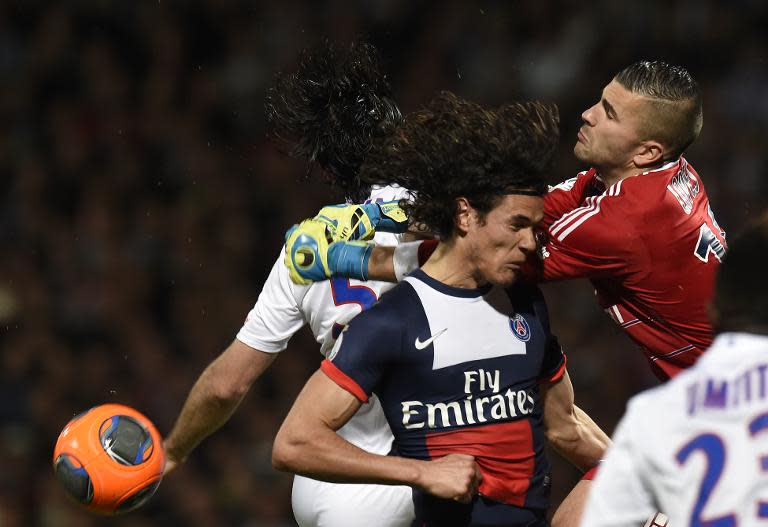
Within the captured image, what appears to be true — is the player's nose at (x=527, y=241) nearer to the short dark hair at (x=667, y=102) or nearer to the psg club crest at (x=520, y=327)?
the psg club crest at (x=520, y=327)

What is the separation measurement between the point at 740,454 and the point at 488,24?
7.00m

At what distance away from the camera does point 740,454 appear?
2100 mm

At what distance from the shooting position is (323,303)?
3934mm

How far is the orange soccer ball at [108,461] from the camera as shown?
3828mm

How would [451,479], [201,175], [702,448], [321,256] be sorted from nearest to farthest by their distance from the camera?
[702,448] → [451,479] → [321,256] → [201,175]

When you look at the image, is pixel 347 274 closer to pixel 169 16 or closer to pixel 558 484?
pixel 558 484

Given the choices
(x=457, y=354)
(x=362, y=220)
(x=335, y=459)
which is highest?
(x=362, y=220)

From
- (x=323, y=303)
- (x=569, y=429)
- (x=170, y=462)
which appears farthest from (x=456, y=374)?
(x=170, y=462)

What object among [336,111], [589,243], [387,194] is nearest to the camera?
[589,243]

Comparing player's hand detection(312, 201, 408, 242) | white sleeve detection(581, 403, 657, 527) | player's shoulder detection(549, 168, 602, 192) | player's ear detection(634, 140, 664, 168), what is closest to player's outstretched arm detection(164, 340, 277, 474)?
player's hand detection(312, 201, 408, 242)

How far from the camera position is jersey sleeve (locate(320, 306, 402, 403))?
304 centimetres

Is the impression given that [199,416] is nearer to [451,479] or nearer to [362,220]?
[362,220]

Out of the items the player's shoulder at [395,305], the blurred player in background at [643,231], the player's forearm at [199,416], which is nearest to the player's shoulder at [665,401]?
the player's shoulder at [395,305]

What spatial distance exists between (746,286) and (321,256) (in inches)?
56.3
